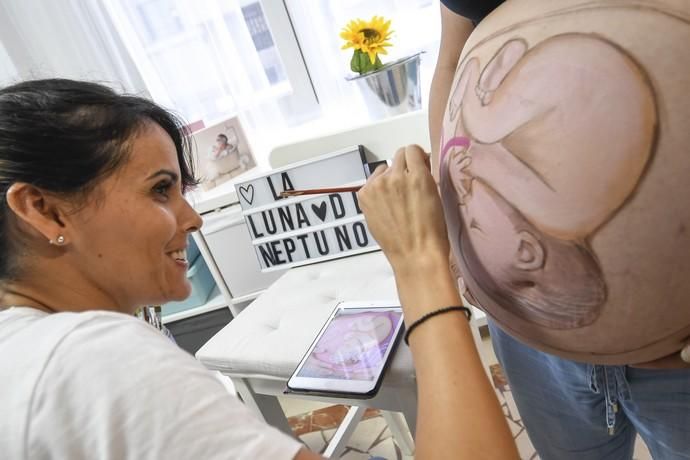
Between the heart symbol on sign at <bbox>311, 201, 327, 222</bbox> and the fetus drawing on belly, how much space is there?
801mm

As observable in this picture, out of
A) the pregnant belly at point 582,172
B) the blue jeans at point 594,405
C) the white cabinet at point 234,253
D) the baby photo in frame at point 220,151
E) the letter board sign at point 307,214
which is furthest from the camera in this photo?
the baby photo in frame at point 220,151

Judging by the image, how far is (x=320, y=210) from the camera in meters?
1.30

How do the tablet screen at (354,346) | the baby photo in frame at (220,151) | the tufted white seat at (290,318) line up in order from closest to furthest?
the tablet screen at (354,346) < the tufted white seat at (290,318) < the baby photo in frame at (220,151)

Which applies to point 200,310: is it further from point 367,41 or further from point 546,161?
point 546,161

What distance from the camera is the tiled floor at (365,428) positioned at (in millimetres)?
1280

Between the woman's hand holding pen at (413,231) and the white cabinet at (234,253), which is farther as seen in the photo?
the white cabinet at (234,253)

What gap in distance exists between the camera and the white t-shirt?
1.28 ft

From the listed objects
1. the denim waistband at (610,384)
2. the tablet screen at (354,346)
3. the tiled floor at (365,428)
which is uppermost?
the denim waistband at (610,384)

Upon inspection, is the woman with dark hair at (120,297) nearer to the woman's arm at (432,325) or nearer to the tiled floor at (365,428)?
the woman's arm at (432,325)

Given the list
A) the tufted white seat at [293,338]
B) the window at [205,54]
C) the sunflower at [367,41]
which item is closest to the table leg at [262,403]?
the tufted white seat at [293,338]

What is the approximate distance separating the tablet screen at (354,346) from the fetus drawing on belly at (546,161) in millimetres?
356

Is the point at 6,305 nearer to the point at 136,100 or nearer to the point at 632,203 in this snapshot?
the point at 136,100

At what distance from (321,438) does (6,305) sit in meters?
1.17

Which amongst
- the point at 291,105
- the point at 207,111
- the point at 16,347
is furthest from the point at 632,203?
the point at 207,111
